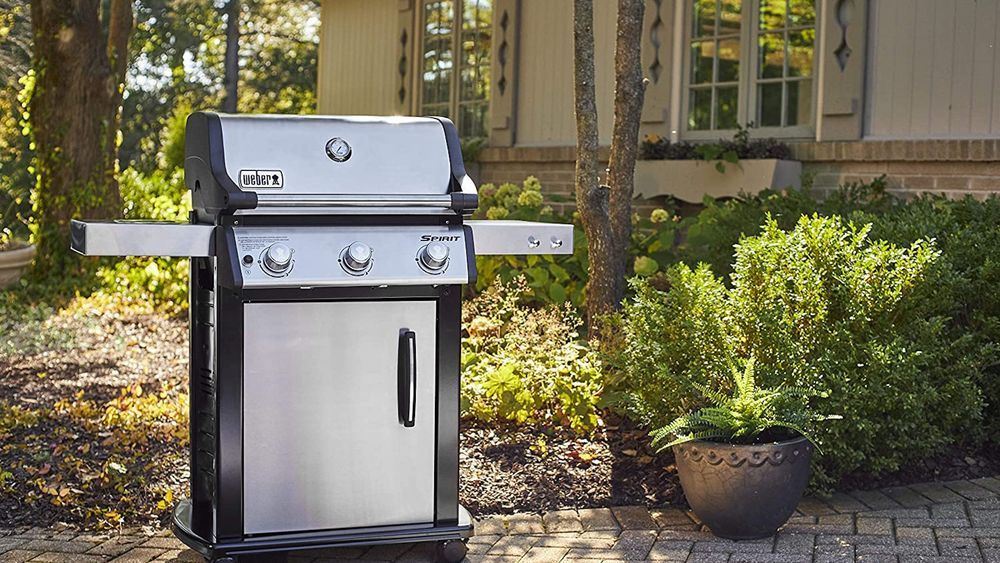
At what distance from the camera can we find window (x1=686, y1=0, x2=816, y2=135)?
8156mm

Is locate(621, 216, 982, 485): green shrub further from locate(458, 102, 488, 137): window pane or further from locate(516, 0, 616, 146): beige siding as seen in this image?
locate(458, 102, 488, 137): window pane

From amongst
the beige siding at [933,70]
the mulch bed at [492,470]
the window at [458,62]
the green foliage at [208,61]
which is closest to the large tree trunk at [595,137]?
the mulch bed at [492,470]

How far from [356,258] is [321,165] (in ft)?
0.93

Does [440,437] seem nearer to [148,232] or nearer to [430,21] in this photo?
[148,232]

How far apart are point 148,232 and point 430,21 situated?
30.8 ft

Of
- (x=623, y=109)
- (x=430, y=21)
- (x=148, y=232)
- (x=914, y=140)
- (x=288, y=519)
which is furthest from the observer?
(x=430, y=21)

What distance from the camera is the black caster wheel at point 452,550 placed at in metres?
3.67

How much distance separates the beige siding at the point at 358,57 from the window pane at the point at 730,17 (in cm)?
475

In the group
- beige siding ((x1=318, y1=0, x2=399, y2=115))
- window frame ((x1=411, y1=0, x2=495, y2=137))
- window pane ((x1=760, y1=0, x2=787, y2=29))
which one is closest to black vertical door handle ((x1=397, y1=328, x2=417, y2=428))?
window pane ((x1=760, y1=0, x2=787, y2=29))

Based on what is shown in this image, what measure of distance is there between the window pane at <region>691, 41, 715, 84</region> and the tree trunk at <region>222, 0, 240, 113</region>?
12963 mm

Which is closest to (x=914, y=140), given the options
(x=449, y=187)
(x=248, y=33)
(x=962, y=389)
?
(x=962, y=389)

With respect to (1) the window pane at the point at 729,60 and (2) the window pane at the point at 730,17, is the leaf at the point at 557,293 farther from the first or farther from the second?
(2) the window pane at the point at 730,17

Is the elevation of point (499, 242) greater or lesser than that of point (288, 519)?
greater

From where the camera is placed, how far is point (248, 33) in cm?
2528
